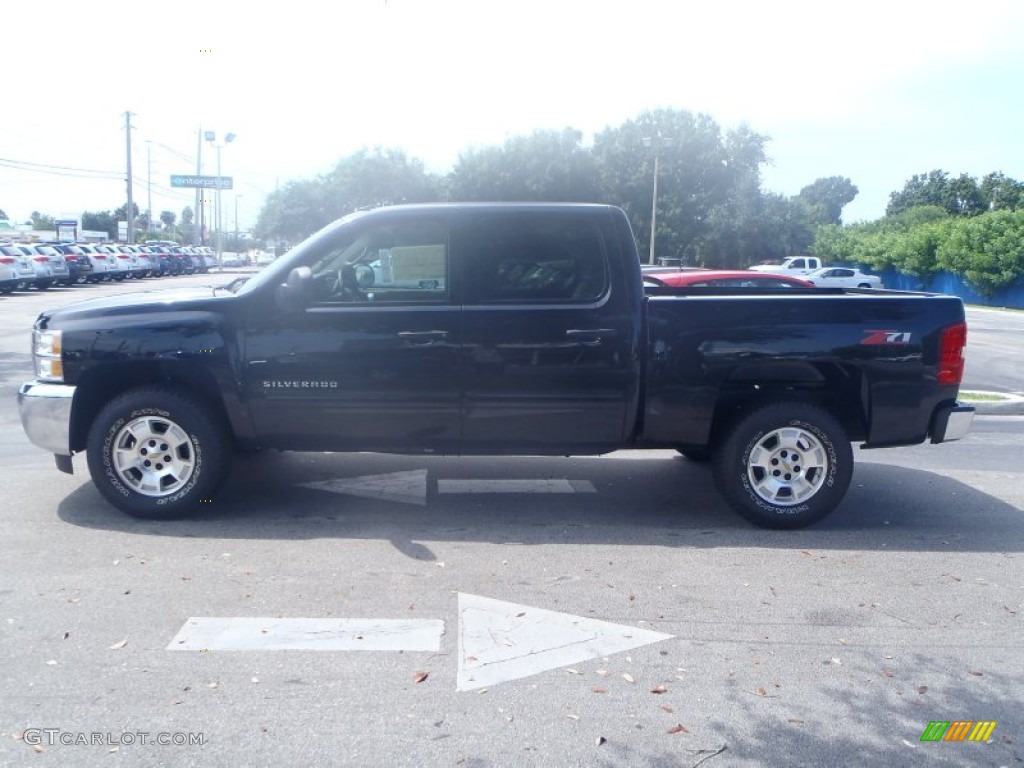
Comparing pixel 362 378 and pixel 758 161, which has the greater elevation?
pixel 758 161

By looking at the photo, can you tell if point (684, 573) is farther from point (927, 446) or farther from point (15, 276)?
point (15, 276)

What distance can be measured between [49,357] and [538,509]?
3.36 metres

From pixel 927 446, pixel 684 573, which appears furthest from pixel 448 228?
pixel 927 446

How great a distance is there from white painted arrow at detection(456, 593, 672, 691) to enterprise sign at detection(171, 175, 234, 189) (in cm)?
5967

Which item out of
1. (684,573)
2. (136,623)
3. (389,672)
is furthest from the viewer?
(684,573)

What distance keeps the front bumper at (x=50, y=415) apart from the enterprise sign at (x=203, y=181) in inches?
2257

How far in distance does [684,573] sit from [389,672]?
206 centimetres

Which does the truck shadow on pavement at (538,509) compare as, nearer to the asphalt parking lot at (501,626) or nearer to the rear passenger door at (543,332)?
the asphalt parking lot at (501,626)

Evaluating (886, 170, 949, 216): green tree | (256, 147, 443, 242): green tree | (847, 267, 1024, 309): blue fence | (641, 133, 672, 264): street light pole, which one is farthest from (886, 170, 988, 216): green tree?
(256, 147, 443, 242): green tree

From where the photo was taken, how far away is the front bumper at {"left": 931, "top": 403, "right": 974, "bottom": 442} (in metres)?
6.67

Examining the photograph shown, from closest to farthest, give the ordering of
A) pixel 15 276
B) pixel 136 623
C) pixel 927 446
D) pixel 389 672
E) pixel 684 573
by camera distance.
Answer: pixel 389 672, pixel 136 623, pixel 684 573, pixel 927 446, pixel 15 276

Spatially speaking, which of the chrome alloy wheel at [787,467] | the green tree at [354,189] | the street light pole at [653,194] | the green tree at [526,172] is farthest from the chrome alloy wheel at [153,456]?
the street light pole at [653,194]

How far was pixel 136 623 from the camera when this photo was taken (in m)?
4.88

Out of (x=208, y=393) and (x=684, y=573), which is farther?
(x=208, y=393)
